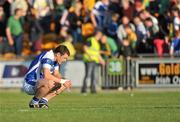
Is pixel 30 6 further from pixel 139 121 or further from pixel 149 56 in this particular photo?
pixel 139 121

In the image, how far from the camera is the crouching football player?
54.2ft

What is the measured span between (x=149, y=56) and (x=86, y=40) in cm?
272

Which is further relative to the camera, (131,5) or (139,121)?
(131,5)

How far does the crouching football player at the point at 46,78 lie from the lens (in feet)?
54.2

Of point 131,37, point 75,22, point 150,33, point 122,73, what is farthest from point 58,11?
point 150,33

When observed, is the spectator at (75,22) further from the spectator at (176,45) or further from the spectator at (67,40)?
the spectator at (176,45)

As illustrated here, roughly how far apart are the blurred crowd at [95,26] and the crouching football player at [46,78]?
41.5 ft

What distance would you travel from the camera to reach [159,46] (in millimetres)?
30047

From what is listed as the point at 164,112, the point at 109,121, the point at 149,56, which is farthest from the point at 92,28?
the point at 109,121

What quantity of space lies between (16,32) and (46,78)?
14819mm

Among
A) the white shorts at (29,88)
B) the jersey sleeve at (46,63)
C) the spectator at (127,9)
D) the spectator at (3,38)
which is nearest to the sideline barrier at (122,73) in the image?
the spectator at (3,38)

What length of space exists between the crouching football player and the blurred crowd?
12.6m

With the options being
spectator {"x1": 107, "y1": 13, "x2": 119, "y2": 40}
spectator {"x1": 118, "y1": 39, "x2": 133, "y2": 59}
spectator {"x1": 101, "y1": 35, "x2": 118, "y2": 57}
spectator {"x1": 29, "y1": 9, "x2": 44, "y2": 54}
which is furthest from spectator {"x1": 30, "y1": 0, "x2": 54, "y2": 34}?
spectator {"x1": 118, "y1": 39, "x2": 133, "y2": 59}

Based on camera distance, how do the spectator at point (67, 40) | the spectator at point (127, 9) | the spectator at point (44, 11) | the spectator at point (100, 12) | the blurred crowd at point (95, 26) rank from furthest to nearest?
the spectator at point (44, 11), the spectator at point (100, 12), the spectator at point (127, 9), the blurred crowd at point (95, 26), the spectator at point (67, 40)
